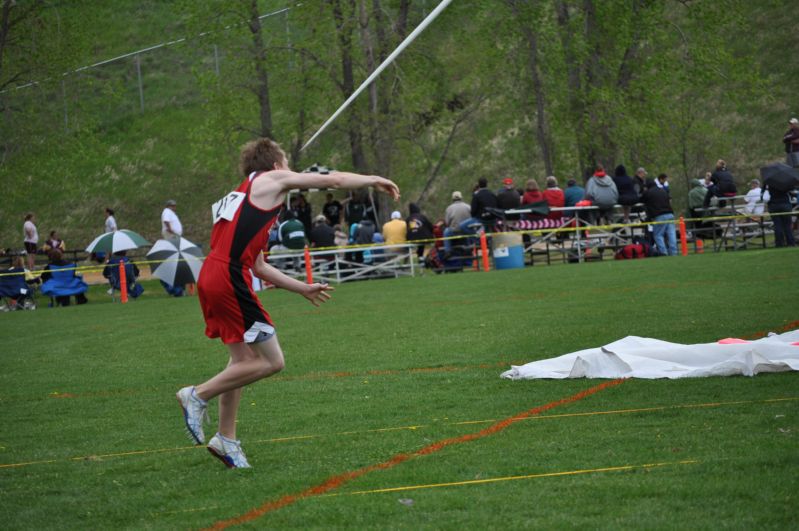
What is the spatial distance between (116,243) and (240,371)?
67.8ft

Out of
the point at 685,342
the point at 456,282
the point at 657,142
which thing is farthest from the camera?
the point at 657,142

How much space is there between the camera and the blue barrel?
27969 mm

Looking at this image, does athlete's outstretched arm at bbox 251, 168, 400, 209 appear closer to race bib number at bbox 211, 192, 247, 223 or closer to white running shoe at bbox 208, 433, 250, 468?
race bib number at bbox 211, 192, 247, 223

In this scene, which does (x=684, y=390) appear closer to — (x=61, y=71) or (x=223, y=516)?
(x=223, y=516)

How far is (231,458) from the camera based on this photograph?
6844mm

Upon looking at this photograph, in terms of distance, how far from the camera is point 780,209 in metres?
26.3

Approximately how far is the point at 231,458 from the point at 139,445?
1.31 metres

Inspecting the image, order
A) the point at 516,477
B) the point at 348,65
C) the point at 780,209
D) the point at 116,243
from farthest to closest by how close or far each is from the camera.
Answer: the point at 348,65, the point at 116,243, the point at 780,209, the point at 516,477

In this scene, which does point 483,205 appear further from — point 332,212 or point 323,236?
point 332,212

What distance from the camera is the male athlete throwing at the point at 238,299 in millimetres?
6852

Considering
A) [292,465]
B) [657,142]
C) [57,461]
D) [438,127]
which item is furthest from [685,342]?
[438,127]

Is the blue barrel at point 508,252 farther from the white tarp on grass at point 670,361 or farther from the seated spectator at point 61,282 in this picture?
the white tarp on grass at point 670,361

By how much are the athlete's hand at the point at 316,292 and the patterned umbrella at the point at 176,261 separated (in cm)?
1832

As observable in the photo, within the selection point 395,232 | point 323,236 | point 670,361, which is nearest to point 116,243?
point 323,236
